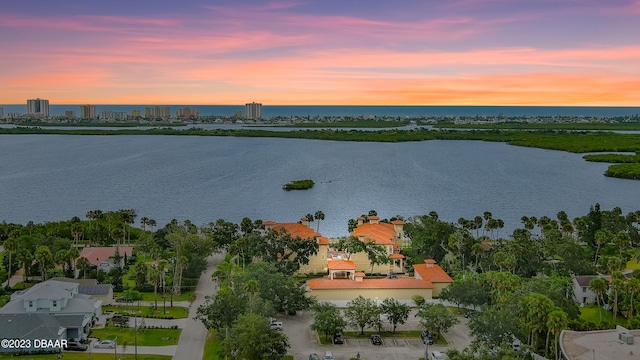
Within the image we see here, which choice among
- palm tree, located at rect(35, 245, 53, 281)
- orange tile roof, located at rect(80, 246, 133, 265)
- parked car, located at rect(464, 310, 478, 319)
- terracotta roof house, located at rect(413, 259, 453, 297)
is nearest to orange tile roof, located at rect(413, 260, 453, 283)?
terracotta roof house, located at rect(413, 259, 453, 297)

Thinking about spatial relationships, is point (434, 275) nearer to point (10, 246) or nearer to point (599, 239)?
point (599, 239)

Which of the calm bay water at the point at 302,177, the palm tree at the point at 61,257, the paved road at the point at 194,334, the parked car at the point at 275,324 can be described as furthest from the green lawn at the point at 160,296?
the calm bay water at the point at 302,177

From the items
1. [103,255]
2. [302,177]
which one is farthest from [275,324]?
[302,177]

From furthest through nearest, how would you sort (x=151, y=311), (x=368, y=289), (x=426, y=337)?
(x=368, y=289), (x=151, y=311), (x=426, y=337)

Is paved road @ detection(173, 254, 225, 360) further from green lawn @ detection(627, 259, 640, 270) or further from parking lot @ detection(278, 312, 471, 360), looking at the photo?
green lawn @ detection(627, 259, 640, 270)

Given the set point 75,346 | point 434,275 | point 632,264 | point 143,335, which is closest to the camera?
point 75,346
